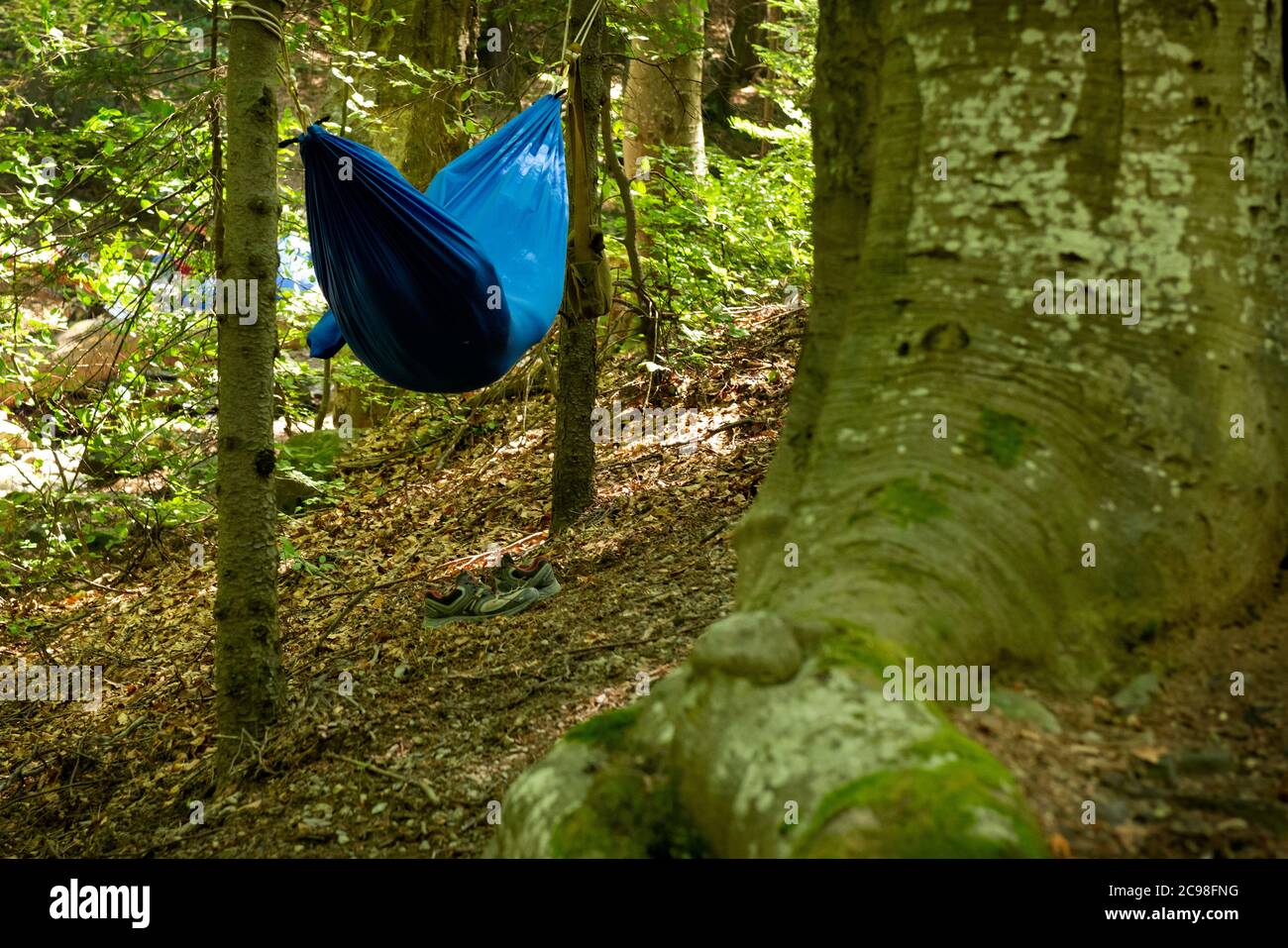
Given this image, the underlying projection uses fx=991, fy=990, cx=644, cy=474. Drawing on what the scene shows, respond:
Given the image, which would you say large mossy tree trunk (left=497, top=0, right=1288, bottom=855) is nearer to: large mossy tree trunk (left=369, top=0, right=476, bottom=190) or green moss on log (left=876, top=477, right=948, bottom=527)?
green moss on log (left=876, top=477, right=948, bottom=527)

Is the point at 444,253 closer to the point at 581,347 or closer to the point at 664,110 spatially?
the point at 581,347

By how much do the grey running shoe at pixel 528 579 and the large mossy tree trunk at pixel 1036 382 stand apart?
168 cm

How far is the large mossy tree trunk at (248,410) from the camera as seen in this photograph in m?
2.57

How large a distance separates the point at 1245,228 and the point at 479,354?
203cm

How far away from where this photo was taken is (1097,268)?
1.46m

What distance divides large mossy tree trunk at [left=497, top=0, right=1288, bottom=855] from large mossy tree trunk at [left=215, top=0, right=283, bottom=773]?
1617 millimetres

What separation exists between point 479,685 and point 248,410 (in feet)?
3.19

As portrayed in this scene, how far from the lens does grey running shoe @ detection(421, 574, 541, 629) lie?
10.5ft

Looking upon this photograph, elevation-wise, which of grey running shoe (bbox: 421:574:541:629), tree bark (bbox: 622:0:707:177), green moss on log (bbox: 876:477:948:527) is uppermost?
tree bark (bbox: 622:0:707:177)

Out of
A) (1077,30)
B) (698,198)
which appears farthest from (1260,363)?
(698,198)

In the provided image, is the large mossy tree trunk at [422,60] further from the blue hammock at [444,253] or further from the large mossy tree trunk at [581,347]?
the blue hammock at [444,253]

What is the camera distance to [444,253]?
276 cm

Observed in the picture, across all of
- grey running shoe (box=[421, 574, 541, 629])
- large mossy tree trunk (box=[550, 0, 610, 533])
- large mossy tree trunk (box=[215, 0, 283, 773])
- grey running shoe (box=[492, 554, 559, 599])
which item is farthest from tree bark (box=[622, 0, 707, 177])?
large mossy tree trunk (box=[215, 0, 283, 773])
